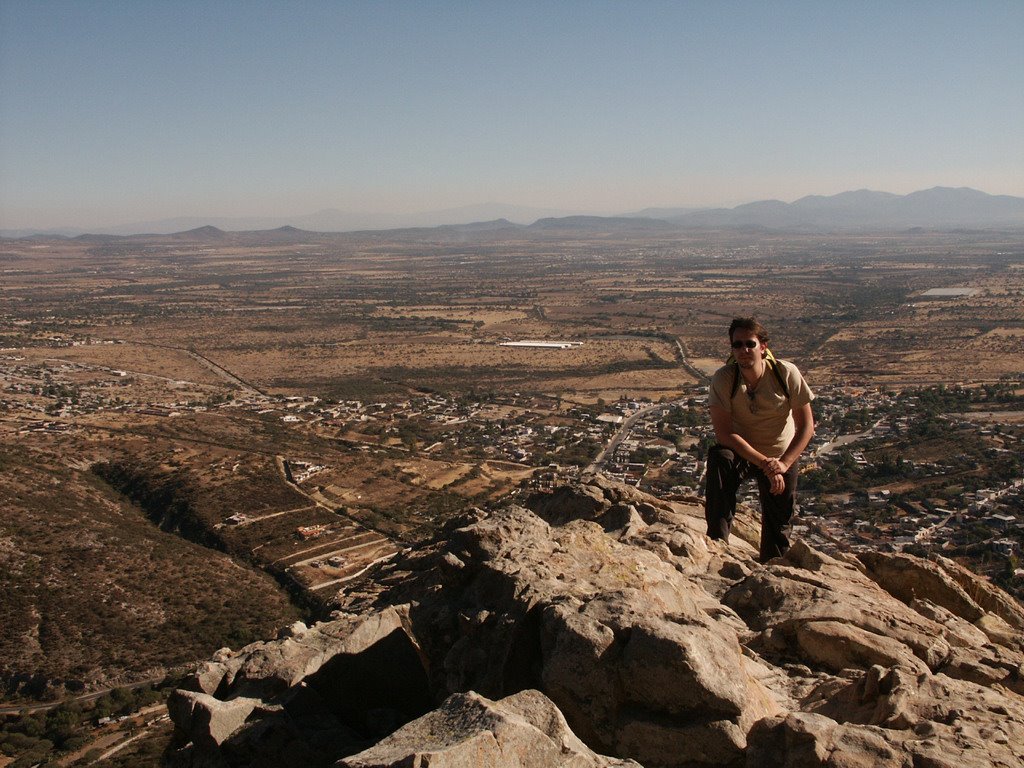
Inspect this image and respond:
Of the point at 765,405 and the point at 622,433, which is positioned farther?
the point at 622,433

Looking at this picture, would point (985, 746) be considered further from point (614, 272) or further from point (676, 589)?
point (614, 272)

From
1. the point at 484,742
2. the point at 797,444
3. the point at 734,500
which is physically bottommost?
the point at 734,500

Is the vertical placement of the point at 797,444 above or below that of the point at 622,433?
above

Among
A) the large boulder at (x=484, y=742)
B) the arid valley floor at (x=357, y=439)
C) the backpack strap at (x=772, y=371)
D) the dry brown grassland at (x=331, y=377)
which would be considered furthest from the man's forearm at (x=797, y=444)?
the dry brown grassland at (x=331, y=377)

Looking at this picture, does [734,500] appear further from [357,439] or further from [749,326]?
[357,439]

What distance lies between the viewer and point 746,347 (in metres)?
7.69

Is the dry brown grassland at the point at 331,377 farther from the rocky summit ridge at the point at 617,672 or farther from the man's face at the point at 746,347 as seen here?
the man's face at the point at 746,347

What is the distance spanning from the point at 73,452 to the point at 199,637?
24.8 m

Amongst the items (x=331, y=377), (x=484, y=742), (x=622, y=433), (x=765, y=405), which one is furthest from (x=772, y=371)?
(x=331, y=377)

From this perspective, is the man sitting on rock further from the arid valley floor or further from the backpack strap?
the arid valley floor

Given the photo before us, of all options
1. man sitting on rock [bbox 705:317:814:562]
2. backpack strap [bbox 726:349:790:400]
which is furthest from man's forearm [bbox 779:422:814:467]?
backpack strap [bbox 726:349:790:400]

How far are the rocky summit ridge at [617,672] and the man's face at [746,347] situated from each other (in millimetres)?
2249

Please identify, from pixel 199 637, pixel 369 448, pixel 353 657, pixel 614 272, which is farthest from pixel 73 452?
pixel 614 272

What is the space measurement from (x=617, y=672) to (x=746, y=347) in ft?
11.2
